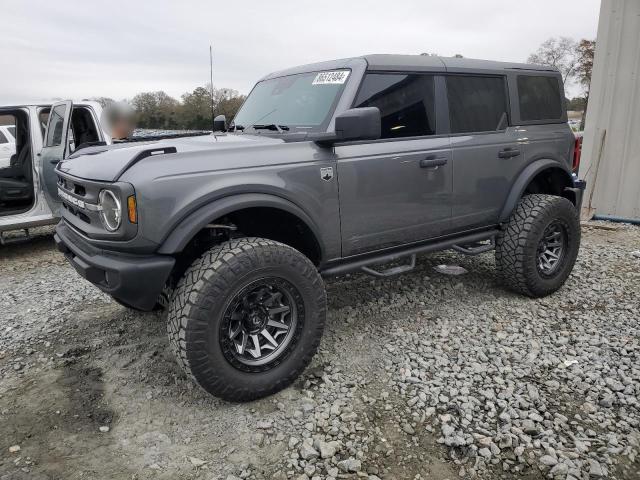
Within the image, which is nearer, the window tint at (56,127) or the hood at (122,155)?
the hood at (122,155)

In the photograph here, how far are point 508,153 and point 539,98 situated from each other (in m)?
0.82

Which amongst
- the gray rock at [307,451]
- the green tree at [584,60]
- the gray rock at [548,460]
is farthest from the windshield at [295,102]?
the green tree at [584,60]

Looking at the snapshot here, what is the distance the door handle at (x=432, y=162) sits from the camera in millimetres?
3430

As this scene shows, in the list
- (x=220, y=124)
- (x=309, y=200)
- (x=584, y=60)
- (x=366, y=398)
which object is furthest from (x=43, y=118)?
(x=584, y=60)

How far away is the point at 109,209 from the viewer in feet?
8.25

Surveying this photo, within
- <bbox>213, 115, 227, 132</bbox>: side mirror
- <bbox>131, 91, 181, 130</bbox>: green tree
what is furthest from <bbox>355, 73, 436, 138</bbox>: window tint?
<bbox>131, 91, 181, 130</bbox>: green tree

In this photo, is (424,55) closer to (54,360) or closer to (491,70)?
(491,70)

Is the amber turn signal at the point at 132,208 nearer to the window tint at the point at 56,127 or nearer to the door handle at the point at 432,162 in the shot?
the door handle at the point at 432,162

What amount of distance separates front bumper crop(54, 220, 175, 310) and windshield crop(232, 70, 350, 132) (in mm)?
1404

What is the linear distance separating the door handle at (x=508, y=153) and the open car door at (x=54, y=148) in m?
4.92

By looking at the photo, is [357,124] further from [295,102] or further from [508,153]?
[508,153]

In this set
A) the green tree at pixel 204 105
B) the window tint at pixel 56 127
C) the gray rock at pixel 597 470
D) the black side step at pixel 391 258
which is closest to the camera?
the gray rock at pixel 597 470

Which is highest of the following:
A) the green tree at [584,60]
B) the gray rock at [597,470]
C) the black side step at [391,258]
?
the green tree at [584,60]

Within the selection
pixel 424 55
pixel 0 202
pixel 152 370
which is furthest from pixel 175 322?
pixel 0 202
